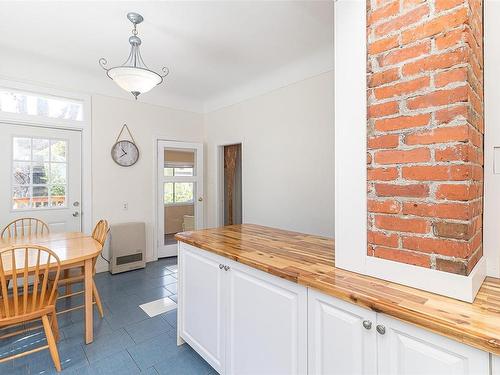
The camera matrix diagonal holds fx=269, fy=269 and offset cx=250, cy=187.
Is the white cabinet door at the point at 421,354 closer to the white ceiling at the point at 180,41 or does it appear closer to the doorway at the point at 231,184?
the white ceiling at the point at 180,41

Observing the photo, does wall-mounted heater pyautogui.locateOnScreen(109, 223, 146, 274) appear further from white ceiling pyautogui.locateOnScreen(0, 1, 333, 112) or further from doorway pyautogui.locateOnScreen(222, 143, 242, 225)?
white ceiling pyautogui.locateOnScreen(0, 1, 333, 112)

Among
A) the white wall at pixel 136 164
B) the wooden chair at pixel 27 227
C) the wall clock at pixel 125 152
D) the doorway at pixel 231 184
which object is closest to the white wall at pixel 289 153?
the doorway at pixel 231 184

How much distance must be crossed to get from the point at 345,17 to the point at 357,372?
5.04 ft

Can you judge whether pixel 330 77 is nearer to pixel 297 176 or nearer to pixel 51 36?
pixel 297 176

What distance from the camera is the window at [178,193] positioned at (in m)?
4.46

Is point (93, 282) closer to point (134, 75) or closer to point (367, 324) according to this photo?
point (134, 75)

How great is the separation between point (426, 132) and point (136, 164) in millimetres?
3886

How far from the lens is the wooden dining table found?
212 cm

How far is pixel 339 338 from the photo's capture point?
1.08m

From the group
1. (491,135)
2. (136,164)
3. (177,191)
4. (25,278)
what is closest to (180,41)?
(136,164)

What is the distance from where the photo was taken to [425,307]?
35.5 inches

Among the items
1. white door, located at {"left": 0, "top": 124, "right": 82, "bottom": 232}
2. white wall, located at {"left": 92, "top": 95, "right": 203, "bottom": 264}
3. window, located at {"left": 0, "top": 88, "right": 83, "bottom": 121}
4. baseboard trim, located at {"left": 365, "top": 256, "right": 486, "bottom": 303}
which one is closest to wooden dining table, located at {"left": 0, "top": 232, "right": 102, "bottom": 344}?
white door, located at {"left": 0, "top": 124, "right": 82, "bottom": 232}

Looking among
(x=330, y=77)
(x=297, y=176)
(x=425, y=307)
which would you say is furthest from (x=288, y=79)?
(x=425, y=307)

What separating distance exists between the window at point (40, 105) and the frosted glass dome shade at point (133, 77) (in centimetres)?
175
